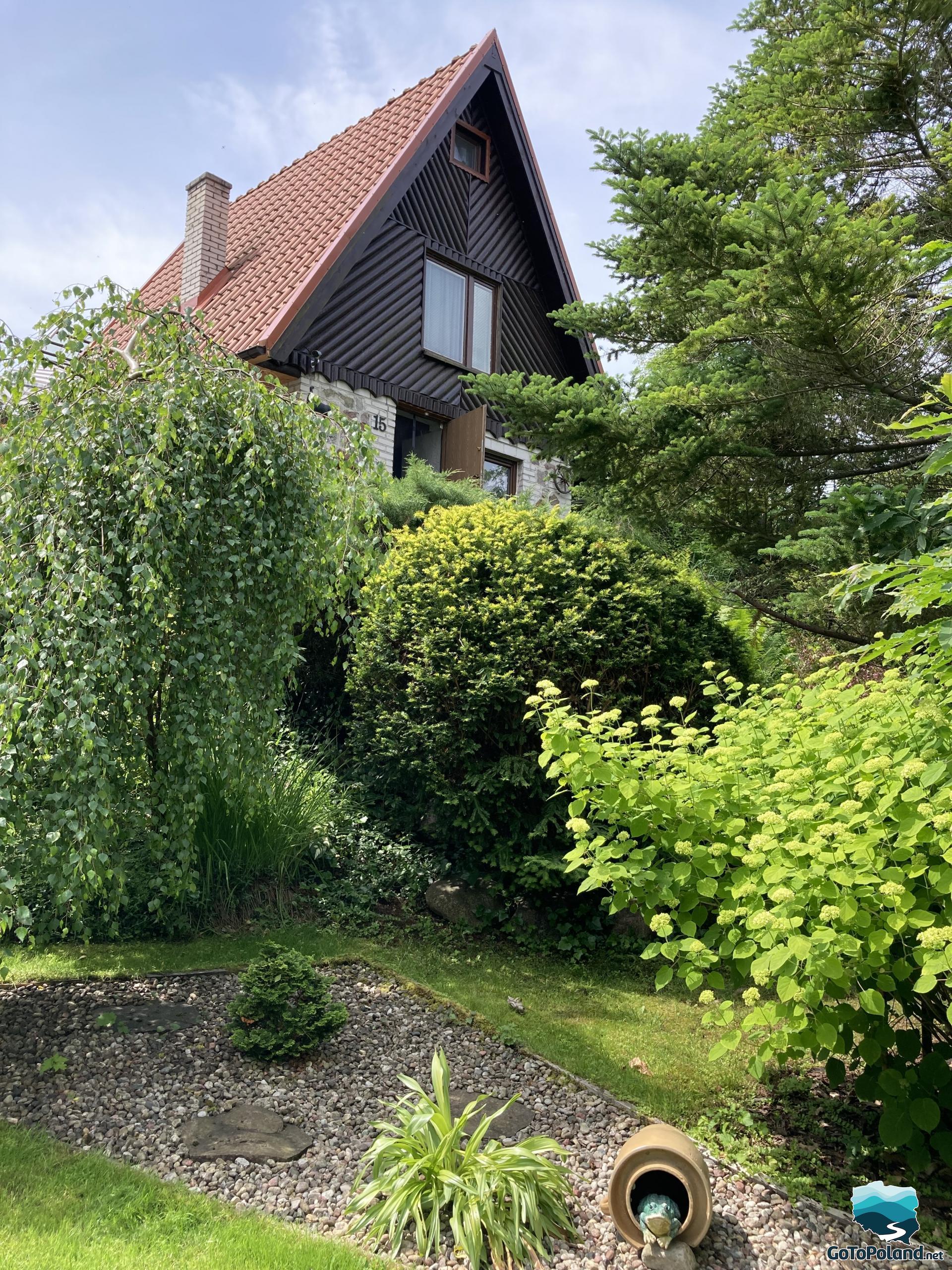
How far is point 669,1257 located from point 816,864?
1.27 meters

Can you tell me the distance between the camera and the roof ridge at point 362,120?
12930 mm

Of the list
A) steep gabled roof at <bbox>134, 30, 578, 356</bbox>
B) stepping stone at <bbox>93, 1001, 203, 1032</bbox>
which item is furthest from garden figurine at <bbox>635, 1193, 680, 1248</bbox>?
steep gabled roof at <bbox>134, 30, 578, 356</bbox>

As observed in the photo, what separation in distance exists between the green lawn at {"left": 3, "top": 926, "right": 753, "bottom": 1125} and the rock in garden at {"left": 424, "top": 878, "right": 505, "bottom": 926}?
21 centimetres

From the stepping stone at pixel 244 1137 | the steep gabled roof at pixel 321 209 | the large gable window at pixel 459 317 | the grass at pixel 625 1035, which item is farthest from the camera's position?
the large gable window at pixel 459 317

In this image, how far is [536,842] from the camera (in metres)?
5.68

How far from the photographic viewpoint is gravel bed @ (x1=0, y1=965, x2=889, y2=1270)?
2.90m

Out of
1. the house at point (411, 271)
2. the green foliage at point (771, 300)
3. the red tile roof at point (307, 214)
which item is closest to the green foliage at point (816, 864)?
the green foliage at point (771, 300)

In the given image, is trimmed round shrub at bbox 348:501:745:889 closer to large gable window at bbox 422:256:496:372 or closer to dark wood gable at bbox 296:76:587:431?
dark wood gable at bbox 296:76:587:431

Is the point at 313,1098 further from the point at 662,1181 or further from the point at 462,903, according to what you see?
the point at 462,903

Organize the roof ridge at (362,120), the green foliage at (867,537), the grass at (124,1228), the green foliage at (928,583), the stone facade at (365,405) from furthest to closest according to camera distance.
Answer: the roof ridge at (362,120) < the stone facade at (365,405) < the green foliage at (867,537) < the green foliage at (928,583) < the grass at (124,1228)

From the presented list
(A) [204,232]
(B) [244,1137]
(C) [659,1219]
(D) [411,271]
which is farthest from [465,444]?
(C) [659,1219]

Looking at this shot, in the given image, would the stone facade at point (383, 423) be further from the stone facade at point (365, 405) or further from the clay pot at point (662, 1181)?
the clay pot at point (662, 1181)

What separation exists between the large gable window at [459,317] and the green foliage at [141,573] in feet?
27.7

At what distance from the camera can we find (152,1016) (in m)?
4.12
